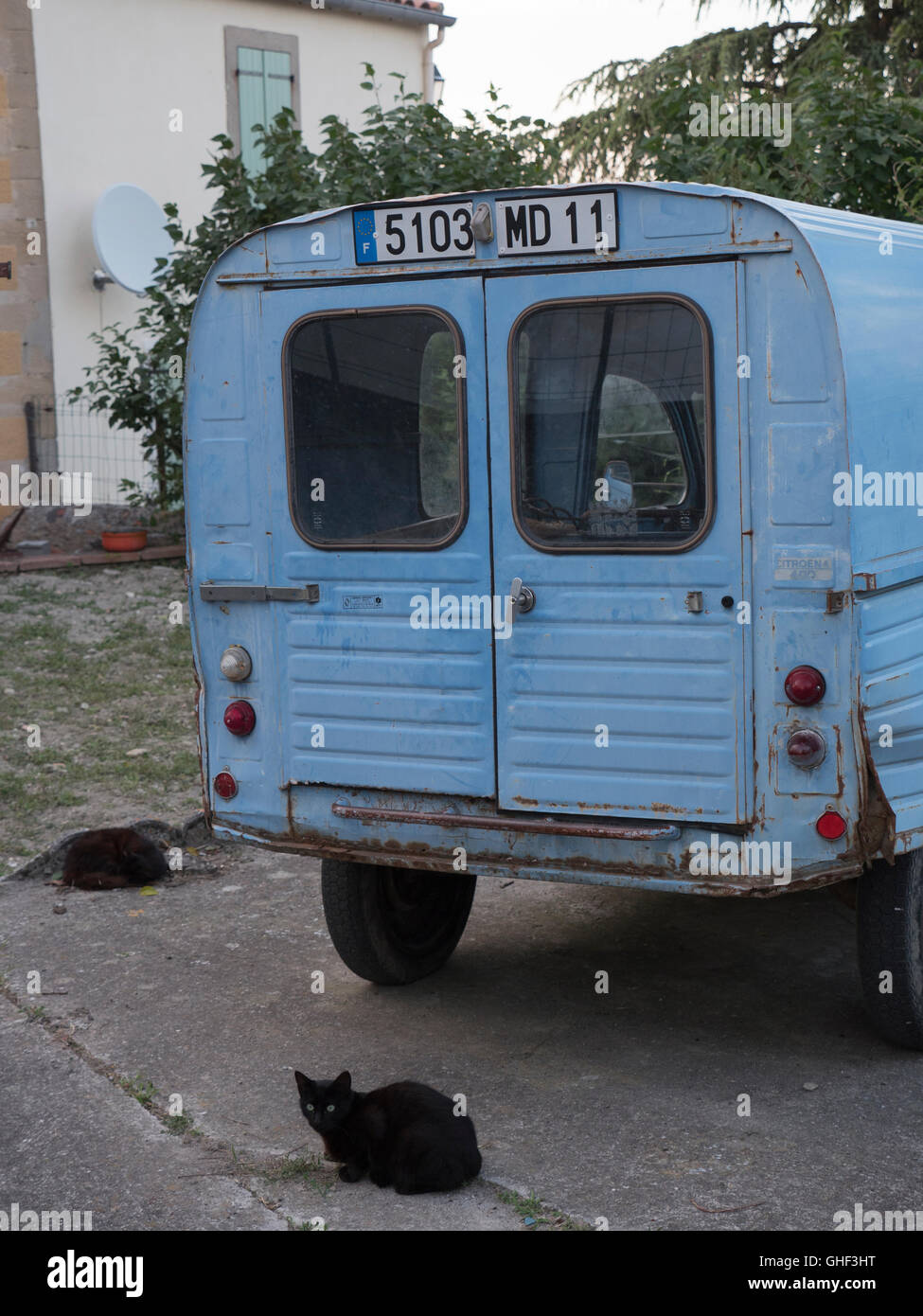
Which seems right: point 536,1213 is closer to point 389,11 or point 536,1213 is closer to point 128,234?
point 128,234

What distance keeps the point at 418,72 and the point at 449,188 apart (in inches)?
333

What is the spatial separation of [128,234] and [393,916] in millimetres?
11117

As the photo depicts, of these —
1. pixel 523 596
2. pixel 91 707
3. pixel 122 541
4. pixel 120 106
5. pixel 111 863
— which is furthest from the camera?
pixel 120 106

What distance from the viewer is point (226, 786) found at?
5.12 meters

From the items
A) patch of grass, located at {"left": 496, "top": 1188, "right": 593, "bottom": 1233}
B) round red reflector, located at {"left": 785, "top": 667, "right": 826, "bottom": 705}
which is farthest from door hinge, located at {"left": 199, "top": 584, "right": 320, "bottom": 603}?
patch of grass, located at {"left": 496, "top": 1188, "right": 593, "bottom": 1233}

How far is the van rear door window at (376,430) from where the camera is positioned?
185 inches

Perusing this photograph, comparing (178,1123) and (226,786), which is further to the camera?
(226,786)

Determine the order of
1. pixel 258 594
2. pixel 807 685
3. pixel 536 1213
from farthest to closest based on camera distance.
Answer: pixel 258 594 < pixel 807 685 < pixel 536 1213

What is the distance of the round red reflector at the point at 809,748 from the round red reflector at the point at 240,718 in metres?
1.92

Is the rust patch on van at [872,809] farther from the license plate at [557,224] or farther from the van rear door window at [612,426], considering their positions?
the license plate at [557,224]

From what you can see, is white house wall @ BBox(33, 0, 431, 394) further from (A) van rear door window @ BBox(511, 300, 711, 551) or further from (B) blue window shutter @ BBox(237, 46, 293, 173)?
(A) van rear door window @ BBox(511, 300, 711, 551)

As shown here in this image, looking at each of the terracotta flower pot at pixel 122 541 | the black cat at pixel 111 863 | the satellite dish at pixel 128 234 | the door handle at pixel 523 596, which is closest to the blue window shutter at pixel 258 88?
the satellite dish at pixel 128 234

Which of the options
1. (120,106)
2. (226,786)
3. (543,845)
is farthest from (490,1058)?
(120,106)
